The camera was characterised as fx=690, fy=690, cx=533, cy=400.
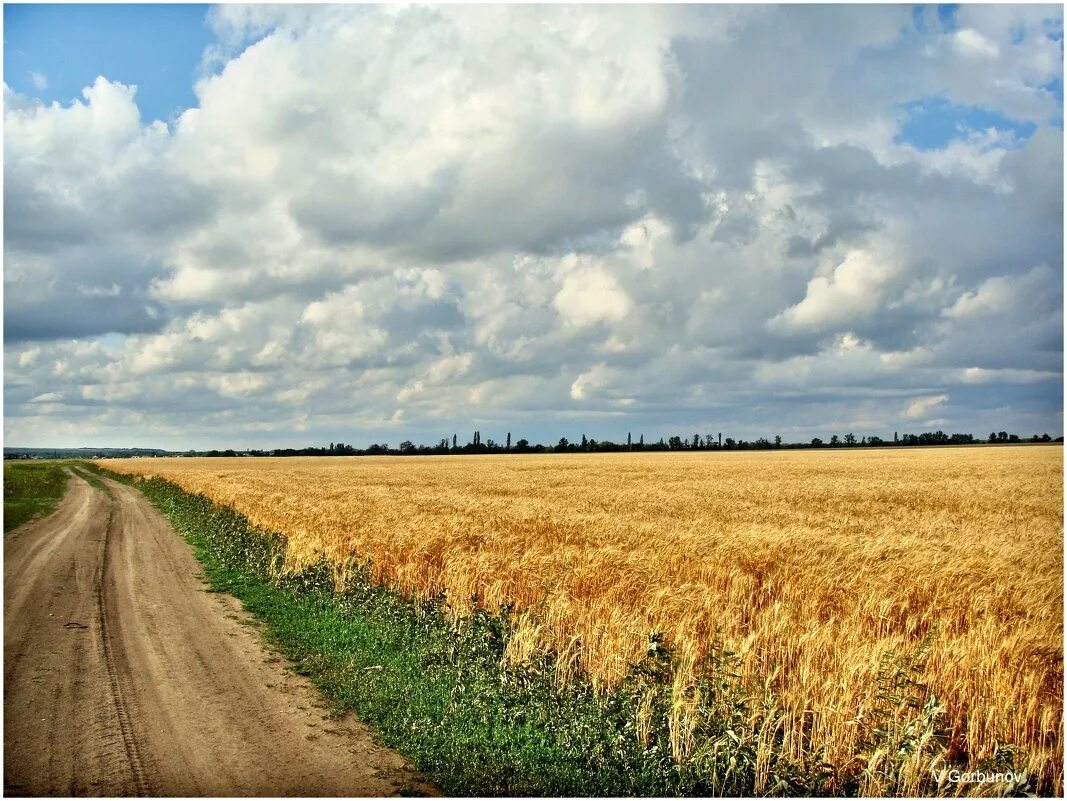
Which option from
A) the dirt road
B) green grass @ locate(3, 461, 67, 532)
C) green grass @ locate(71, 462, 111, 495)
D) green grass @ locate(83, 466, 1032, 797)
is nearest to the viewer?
green grass @ locate(83, 466, 1032, 797)

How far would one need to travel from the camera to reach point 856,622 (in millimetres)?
9688

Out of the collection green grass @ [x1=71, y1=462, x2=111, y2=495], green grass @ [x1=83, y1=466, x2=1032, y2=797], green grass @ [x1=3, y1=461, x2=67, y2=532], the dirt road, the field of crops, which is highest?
the field of crops

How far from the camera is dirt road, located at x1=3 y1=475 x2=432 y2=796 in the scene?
274 inches

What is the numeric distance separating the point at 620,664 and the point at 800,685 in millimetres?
2179

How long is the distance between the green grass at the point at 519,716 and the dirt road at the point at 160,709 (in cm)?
48

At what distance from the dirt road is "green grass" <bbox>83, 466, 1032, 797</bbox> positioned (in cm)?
48

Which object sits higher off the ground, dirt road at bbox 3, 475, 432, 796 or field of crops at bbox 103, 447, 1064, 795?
field of crops at bbox 103, 447, 1064, 795

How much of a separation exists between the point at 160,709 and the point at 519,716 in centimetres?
451

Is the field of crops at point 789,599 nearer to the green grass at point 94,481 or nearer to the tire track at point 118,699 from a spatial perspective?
the tire track at point 118,699

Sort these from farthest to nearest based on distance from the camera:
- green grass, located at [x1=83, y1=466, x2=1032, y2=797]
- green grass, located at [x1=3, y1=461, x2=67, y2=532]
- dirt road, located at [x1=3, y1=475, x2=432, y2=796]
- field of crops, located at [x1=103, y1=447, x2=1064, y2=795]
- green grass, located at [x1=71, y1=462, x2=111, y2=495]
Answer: green grass, located at [x1=71, y1=462, x2=111, y2=495], green grass, located at [x1=3, y1=461, x2=67, y2=532], field of crops, located at [x1=103, y1=447, x2=1064, y2=795], dirt road, located at [x1=3, y1=475, x2=432, y2=796], green grass, located at [x1=83, y1=466, x2=1032, y2=797]

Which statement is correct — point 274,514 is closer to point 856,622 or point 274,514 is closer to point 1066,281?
point 856,622

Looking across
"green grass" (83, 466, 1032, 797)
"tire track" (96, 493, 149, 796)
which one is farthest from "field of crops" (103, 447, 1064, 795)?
"tire track" (96, 493, 149, 796)

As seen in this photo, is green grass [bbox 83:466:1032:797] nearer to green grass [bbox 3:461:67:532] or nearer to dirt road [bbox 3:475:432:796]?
dirt road [bbox 3:475:432:796]

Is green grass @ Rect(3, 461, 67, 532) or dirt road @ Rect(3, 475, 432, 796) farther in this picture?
green grass @ Rect(3, 461, 67, 532)
